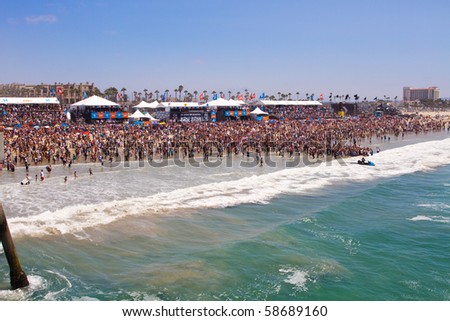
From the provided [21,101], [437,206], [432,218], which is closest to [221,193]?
[432,218]

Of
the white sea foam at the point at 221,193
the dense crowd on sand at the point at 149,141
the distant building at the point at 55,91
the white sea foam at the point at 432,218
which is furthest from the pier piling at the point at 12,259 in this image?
the distant building at the point at 55,91

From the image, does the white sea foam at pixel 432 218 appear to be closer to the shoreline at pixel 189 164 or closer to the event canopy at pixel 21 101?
the shoreline at pixel 189 164

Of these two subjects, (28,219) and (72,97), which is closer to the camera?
(28,219)

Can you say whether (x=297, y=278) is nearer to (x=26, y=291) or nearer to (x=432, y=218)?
(x=26, y=291)

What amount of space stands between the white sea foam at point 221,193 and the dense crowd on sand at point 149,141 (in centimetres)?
669

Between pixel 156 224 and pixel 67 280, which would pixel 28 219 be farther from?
pixel 67 280

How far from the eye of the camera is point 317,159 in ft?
144

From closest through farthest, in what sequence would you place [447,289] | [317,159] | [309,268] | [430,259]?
[447,289] → [309,268] → [430,259] → [317,159]

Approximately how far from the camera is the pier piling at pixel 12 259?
11984mm

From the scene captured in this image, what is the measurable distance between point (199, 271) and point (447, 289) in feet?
25.9

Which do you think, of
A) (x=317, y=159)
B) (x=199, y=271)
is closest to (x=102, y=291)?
(x=199, y=271)

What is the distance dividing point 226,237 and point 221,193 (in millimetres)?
8222

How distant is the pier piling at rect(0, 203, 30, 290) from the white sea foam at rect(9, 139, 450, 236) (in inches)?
205

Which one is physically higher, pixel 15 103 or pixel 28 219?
pixel 15 103
